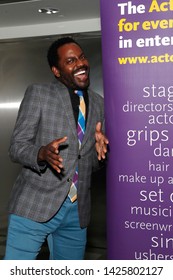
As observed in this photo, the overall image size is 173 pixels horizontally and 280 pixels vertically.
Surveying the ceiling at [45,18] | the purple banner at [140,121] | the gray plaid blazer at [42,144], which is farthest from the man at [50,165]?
the ceiling at [45,18]

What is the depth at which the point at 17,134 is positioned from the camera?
232 centimetres

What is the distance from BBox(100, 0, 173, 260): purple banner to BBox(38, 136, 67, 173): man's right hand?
39cm

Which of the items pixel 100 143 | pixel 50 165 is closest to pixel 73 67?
pixel 100 143

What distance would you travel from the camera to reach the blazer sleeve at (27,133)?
2281 mm

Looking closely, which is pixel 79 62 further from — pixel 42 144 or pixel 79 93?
pixel 42 144

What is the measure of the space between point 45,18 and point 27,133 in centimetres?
196

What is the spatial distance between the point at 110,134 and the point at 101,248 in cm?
214

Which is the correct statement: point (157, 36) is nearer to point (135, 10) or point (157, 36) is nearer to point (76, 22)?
point (135, 10)

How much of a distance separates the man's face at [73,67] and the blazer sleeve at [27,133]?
0.23 meters
